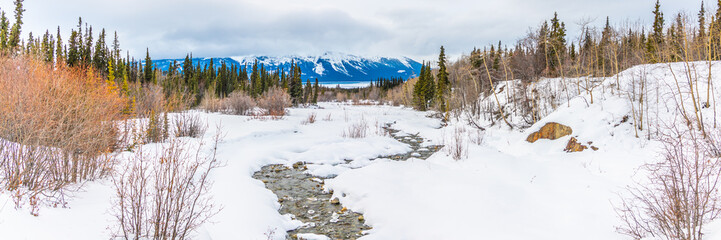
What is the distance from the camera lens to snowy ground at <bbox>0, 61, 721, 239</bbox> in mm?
4945

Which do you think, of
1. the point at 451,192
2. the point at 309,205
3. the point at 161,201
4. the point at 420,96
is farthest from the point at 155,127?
the point at 420,96

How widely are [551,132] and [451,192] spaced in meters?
7.32

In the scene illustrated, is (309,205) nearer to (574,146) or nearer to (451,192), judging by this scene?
(451,192)

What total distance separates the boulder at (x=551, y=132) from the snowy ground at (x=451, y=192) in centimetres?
26

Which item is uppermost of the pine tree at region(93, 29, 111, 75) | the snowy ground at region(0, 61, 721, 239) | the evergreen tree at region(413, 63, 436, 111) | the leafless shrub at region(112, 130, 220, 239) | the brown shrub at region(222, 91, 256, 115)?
the pine tree at region(93, 29, 111, 75)

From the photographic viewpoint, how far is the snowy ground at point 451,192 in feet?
16.2

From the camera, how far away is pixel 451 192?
23.2ft

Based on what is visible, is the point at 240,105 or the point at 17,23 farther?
the point at 17,23

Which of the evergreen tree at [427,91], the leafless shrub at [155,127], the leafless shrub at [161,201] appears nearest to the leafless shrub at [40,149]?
the leafless shrub at [161,201]

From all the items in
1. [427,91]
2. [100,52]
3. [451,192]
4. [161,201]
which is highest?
[100,52]

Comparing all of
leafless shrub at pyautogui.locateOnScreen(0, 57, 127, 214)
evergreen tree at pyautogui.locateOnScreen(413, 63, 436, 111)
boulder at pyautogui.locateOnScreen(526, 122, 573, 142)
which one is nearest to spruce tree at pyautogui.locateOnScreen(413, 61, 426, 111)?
evergreen tree at pyautogui.locateOnScreen(413, 63, 436, 111)

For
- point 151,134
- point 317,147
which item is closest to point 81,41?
point 151,134

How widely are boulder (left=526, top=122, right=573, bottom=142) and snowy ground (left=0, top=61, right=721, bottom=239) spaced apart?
0.26 m

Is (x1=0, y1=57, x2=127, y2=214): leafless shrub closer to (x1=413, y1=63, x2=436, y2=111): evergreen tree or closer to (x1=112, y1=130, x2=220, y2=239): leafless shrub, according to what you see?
(x1=112, y1=130, x2=220, y2=239): leafless shrub
